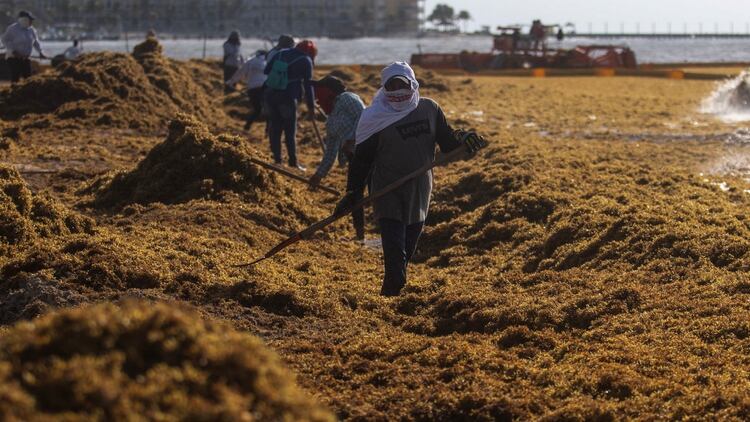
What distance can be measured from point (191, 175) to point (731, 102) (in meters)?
18.4

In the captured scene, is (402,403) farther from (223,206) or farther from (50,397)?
(223,206)

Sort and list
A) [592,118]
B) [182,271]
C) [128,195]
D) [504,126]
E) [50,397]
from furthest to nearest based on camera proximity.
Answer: [592,118]
[504,126]
[128,195]
[182,271]
[50,397]

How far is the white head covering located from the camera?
8.35 metres

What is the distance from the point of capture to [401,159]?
8406mm

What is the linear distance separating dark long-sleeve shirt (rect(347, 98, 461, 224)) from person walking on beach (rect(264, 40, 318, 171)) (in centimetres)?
619

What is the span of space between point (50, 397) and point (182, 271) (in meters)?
5.60

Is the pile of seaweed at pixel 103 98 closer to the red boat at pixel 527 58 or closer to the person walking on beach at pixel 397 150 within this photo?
the person walking on beach at pixel 397 150

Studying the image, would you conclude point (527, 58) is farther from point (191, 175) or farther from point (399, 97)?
point (399, 97)

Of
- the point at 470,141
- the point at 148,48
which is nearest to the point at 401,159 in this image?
the point at 470,141

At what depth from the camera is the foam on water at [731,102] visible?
27.3 meters

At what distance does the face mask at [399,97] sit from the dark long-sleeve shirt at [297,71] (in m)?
6.42

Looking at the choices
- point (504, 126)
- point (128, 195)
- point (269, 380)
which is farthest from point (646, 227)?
point (504, 126)

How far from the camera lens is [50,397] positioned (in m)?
3.16

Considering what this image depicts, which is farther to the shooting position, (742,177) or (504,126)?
(504,126)
